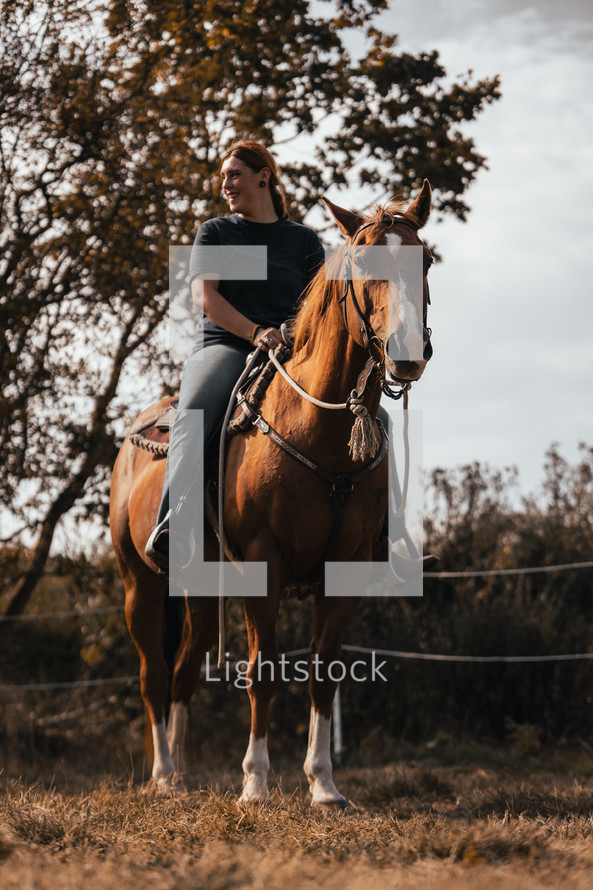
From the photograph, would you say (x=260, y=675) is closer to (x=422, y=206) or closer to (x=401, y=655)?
(x=422, y=206)

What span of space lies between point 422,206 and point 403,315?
785 mm

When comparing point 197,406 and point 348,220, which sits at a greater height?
point 348,220

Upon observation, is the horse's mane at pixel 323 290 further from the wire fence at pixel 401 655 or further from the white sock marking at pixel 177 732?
the wire fence at pixel 401 655

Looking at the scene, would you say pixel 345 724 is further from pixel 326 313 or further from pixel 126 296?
pixel 326 313

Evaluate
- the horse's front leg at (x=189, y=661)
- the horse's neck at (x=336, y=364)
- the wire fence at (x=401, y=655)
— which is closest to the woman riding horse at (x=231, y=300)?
the horse's neck at (x=336, y=364)

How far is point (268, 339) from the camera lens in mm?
4262

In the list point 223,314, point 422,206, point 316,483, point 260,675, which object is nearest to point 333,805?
point 260,675

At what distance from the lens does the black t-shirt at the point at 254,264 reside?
4535 mm

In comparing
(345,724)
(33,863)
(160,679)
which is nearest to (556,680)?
(345,724)

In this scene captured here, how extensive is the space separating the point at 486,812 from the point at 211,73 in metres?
6.67

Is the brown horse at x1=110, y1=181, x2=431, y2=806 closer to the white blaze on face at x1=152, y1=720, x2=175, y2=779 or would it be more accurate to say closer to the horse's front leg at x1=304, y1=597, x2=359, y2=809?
the horse's front leg at x1=304, y1=597, x2=359, y2=809

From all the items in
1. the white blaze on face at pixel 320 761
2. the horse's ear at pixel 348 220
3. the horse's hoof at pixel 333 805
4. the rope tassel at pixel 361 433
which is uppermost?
the horse's ear at pixel 348 220

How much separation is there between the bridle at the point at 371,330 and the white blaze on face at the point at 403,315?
0.07 meters

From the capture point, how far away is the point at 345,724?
796 cm
